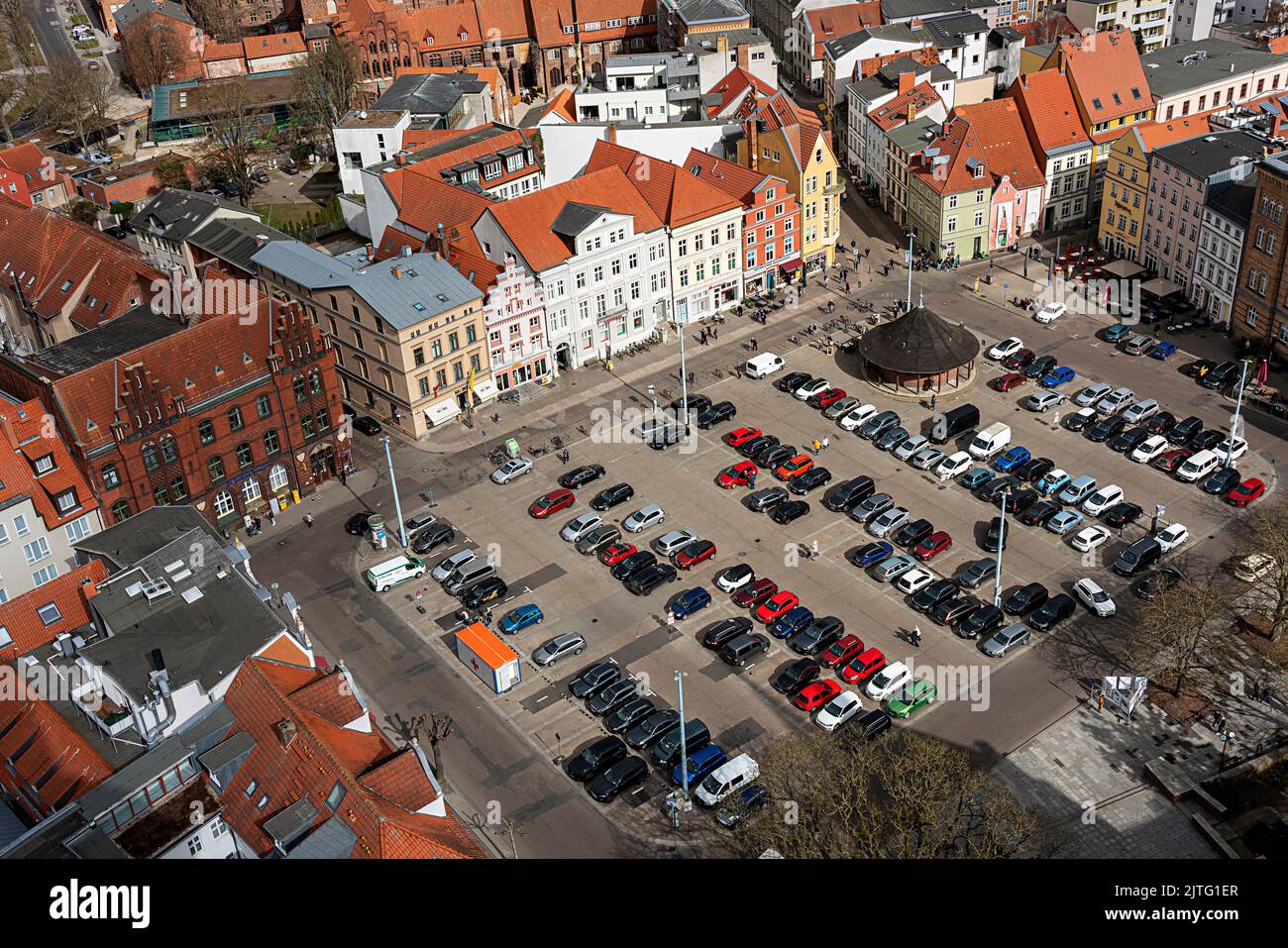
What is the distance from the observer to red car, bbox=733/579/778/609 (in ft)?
244

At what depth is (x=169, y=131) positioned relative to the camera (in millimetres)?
156875

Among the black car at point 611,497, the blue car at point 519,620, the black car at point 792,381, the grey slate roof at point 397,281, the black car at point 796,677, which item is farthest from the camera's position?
the black car at point 792,381

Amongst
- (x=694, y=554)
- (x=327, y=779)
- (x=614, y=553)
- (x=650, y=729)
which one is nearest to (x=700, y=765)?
(x=650, y=729)

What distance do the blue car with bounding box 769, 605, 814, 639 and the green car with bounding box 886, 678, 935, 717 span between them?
7396 millimetres

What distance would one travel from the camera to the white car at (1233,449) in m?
83.6

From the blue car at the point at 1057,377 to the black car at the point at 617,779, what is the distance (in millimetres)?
49189

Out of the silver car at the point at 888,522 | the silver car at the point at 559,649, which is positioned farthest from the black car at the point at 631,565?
the silver car at the point at 888,522

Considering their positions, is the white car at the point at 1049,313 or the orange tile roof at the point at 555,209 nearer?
the orange tile roof at the point at 555,209

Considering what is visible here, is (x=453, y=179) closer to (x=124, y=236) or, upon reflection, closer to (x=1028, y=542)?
(x=124, y=236)

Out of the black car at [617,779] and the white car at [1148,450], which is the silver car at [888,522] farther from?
the black car at [617,779]

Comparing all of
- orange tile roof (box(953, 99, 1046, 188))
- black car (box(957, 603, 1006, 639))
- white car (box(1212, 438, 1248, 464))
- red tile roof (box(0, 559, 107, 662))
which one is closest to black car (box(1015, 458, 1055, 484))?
white car (box(1212, 438, 1248, 464))

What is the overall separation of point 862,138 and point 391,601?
78.8 metres
